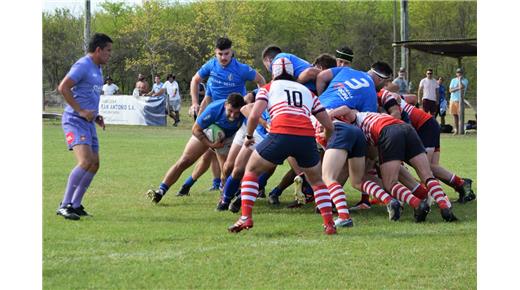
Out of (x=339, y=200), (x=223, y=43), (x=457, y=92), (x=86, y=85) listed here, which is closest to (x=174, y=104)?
(x=457, y=92)

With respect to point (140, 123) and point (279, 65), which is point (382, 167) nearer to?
point (279, 65)

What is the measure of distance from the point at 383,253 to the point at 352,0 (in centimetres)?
4235

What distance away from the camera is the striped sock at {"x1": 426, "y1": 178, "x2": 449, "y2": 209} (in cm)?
857

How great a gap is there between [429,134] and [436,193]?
1.77 m

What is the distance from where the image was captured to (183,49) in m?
42.4

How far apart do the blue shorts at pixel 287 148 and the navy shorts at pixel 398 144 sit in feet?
4.23

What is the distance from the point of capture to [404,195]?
870 centimetres

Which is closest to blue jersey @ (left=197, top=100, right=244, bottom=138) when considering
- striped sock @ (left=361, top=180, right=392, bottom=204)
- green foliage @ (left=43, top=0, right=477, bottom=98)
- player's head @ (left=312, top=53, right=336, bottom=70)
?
player's head @ (left=312, top=53, right=336, bottom=70)

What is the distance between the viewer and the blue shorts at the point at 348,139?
837cm

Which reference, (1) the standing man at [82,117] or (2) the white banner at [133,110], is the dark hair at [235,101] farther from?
(2) the white banner at [133,110]

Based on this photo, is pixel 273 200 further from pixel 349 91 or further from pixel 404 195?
pixel 404 195

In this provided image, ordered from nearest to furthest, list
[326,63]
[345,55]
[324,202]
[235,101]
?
[324,202]
[235,101]
[345,55]
[326,63]

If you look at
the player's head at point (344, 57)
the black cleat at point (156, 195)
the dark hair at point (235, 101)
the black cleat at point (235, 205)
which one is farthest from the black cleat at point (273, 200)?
the player's head at point (344, 57)

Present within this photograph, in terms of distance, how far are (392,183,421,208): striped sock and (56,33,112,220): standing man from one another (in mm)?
3452
